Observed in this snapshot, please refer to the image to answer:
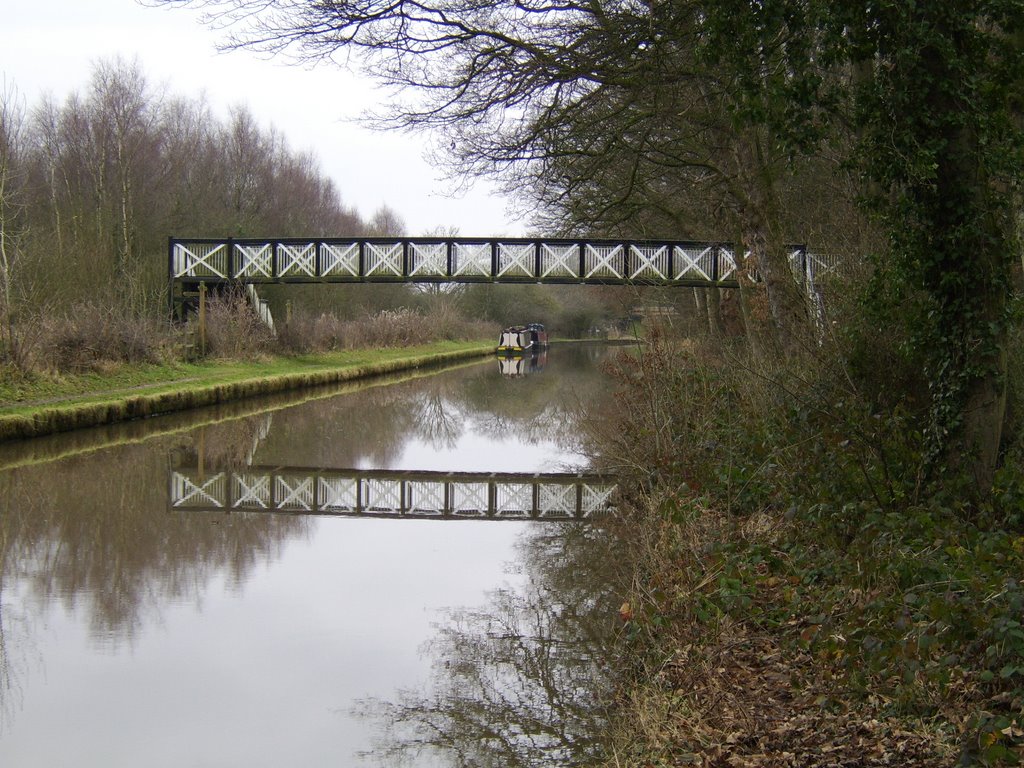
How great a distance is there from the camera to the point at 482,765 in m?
5.46

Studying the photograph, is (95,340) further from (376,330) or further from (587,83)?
(376,330)

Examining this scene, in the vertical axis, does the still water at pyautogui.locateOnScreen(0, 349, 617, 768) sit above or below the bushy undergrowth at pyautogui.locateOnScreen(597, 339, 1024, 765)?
below

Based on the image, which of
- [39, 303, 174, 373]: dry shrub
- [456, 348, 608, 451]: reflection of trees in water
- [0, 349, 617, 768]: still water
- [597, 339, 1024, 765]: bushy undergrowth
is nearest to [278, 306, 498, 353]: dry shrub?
[456, 348, 608, 451]: reflection of trees in water

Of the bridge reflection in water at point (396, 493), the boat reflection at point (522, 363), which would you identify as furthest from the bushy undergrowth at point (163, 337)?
the bridge reflection in water at point (396, 493)

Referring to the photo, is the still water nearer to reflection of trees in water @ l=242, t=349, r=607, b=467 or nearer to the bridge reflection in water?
the bridge reflection in water

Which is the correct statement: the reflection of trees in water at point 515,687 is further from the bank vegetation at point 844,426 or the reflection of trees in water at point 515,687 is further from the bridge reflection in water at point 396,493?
the bridge reflection in water at point 396,493

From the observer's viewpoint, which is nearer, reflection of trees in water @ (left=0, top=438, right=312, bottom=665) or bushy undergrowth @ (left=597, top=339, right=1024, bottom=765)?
bushy undergrowth @ (left=597, top=339, right=1024, bottom=765)

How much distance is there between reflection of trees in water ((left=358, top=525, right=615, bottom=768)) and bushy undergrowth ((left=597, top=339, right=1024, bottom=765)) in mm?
558

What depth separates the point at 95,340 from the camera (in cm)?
2170

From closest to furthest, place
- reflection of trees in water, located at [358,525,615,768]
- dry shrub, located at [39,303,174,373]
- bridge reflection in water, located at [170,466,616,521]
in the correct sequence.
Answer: reflection of trees in water, located at [358,525,615,768] < bridge reflection in water, located at [170,466,616,521] < dry shrub, located at [39,303,174,373]

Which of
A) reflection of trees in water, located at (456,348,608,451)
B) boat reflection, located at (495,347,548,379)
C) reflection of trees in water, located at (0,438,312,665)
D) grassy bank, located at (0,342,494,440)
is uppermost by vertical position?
grassy bank, located at (0,342,494,440)

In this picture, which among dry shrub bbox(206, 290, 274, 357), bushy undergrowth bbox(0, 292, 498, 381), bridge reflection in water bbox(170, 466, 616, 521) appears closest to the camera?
bridge reflection in water bbox(170, 466, 616, 521)

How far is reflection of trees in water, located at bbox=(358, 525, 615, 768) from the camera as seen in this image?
18.6 ft

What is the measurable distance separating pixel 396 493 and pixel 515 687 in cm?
768
